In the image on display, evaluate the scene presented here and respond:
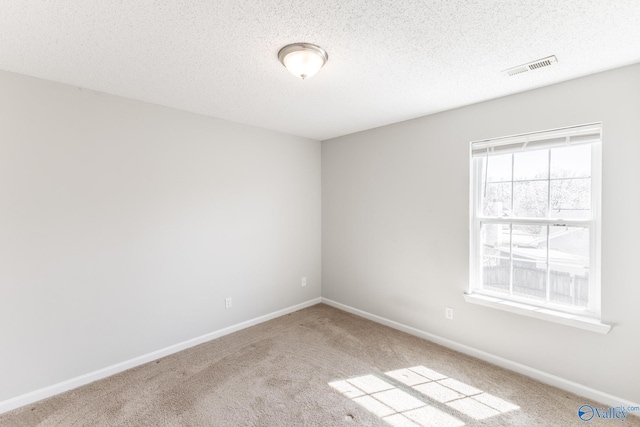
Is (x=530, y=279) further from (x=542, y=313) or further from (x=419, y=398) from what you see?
(x=419, y=398)

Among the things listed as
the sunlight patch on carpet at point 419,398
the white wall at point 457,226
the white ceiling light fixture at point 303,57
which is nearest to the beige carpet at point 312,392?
the sunlight patch on carpet at point 419,398

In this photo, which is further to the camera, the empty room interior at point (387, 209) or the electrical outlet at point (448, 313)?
the electrical outlet at point (448, 313)

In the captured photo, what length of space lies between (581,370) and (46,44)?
434 centimetres

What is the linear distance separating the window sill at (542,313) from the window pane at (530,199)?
80 centimetres

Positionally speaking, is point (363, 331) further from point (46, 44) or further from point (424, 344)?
point (46, 44)

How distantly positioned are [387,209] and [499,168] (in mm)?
1230

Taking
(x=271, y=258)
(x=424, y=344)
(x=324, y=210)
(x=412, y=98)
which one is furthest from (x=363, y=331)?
(x=412, y=98)

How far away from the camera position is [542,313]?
228 centimetres

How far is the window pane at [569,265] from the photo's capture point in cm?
220

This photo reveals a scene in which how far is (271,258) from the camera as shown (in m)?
3.65

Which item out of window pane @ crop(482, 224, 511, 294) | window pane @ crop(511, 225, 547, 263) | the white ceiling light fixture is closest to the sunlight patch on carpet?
window pane @ crop(482, 224, 511, 294)

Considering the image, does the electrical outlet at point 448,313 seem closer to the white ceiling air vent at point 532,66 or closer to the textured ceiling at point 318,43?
the textured ceiling at point 318,43

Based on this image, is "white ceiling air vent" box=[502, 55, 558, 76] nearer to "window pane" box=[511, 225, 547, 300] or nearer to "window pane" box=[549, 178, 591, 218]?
"window pane" box=[549, 178, 591, 218]

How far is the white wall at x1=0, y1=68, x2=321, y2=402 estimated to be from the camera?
207 centimetres
